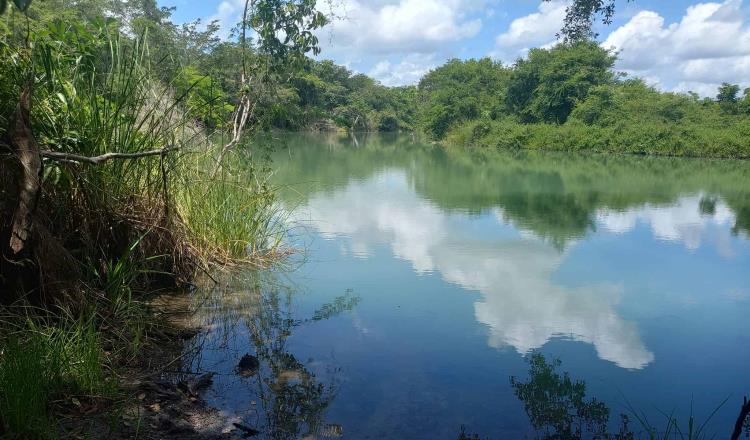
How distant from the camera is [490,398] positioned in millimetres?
2982

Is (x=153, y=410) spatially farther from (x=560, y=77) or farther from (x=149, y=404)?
(x=560, y=77)

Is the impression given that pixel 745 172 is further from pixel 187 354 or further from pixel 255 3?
pixel 187 354

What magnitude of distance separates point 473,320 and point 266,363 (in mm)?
1557

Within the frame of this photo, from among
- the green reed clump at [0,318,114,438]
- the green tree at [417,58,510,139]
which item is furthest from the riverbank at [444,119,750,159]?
the green reed clump at [0,318,114,438]

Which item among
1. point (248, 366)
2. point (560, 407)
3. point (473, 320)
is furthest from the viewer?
point (473, 320)

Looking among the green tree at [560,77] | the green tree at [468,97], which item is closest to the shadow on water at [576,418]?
the green tree at [560,77]

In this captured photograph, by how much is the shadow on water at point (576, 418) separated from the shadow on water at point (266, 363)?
0.70 m

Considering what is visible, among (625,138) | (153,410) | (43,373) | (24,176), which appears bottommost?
(153,410)

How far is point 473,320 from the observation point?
13.7 feet

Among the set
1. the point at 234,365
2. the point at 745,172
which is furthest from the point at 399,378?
the point at 745,172

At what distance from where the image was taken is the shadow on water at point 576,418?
266 centimetres

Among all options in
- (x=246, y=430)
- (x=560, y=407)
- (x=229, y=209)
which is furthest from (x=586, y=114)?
(x=246, y=430)

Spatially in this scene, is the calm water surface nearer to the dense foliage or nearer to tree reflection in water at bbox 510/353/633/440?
tree reflection in water at bbox 510/353/633/440

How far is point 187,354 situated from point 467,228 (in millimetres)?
5113
